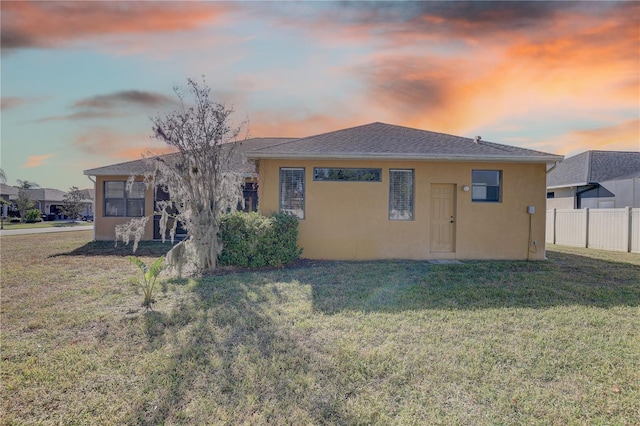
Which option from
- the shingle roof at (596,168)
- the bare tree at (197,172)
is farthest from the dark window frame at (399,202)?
the shingle roof at (596,168)

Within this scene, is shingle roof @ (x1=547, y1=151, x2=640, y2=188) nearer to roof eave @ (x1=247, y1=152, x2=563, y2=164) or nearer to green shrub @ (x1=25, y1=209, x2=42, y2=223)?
roof eave @ (x1=247, y1=152, x2=563, y2=164)

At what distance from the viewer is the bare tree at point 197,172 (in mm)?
7594

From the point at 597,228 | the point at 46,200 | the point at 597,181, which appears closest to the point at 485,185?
the point at 597,228

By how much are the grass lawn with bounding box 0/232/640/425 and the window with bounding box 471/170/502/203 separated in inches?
140

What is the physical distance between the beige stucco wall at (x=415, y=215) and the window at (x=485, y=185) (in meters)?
0.16

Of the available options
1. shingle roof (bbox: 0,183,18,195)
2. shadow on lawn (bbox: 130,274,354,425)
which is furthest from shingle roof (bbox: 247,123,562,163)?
shingle roof (bbox: 0,183,18,195)

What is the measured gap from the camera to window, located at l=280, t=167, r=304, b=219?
9406 mm

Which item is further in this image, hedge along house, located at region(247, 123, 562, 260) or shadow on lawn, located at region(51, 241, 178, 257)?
shadow on lawn, located at region(51, 241, 178, 257)

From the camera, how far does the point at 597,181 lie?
17188 mm

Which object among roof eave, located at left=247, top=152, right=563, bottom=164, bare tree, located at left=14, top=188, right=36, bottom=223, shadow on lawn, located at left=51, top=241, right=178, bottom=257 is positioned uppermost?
roof eave, located at left=247, top=152, right=563, bottom=164

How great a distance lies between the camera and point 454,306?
16.7 feet

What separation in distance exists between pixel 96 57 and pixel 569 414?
10.9m

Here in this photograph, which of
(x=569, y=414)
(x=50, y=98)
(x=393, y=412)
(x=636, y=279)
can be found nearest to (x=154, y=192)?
(x=50, y=98)

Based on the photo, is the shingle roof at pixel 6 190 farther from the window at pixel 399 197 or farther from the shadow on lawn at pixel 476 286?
the shadow on lawn at pixel 476 286
